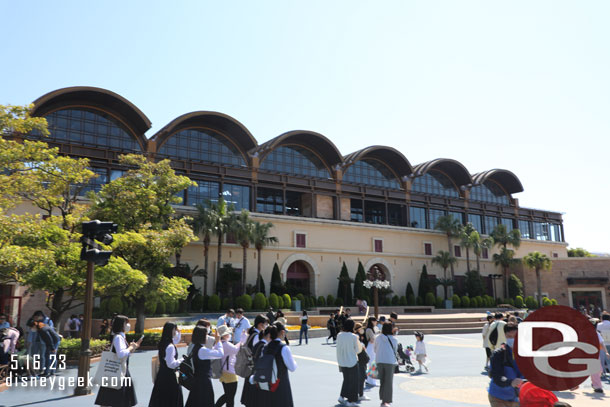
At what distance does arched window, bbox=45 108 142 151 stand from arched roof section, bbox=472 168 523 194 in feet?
119

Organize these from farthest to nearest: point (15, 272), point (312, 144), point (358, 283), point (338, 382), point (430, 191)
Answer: point (430, 191), point (312, 144), point (358, 283), point (15, 272), point (338, 382)

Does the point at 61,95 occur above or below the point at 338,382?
above

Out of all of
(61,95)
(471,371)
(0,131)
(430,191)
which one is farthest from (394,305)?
(0,131)

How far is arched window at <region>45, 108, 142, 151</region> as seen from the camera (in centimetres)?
3278

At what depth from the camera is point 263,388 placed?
21.8 feet

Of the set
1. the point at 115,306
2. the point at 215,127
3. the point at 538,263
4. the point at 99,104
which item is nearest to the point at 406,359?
the point at 115,306

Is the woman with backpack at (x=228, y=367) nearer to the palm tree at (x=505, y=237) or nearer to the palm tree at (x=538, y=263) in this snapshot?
the palm tree at (x=505, y=237)

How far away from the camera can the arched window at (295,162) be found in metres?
41.3

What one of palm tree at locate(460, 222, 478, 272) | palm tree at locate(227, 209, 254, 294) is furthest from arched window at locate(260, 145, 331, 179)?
palm tree at locate(460, 222, 478, 272)

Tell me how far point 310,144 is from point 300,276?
39.7ft

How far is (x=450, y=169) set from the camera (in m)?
51.2

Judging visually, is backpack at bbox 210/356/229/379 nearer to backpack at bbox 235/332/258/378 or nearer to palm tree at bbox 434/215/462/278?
backpack at bbox 235/332/258/378

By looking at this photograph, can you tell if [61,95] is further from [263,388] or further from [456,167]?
[456,167]

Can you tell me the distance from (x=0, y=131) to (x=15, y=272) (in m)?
4.36
